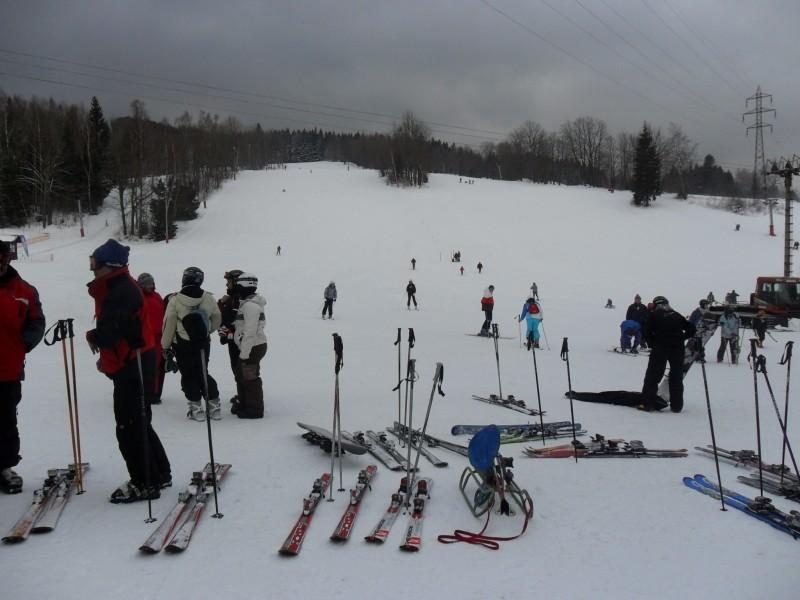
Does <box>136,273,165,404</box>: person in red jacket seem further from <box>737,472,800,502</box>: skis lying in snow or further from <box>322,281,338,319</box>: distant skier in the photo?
<box>322,281,338,319</box>: distant skier

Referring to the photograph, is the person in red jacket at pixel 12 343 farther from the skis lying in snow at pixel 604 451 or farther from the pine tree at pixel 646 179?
the pine tree at pixel 646 179

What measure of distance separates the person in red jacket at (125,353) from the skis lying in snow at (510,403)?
5738mm

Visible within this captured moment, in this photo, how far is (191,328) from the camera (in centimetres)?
701

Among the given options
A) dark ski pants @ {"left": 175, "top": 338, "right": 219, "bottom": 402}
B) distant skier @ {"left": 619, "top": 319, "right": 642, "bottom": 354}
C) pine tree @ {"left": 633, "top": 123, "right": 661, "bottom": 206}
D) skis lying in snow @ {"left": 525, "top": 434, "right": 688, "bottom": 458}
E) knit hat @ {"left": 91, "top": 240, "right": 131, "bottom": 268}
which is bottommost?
distant skier @ {"left": 619, "top": 319, "right": 642, "bottom": 354}

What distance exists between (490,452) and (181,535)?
98.4 inches

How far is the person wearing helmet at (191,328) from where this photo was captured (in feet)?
23.0

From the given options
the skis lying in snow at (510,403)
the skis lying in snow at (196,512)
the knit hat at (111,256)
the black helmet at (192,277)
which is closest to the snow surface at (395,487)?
the skis lying in snow at (196,512)

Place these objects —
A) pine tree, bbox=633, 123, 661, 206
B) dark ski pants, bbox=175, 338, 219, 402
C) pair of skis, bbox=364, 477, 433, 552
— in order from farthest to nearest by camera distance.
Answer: pine tree, bbox=633, 123, 661, 206
dark ski pants, bbox=175, 338, 219, 402
pair of skis, bbox=364, 477, 433, 552

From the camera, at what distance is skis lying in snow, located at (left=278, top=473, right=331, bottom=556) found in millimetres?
3889

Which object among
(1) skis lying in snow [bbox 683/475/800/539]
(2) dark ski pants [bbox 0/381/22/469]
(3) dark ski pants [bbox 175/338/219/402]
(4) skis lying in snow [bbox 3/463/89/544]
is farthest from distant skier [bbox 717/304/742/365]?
(2) dark ski pants [bbox 0/381/22/469]

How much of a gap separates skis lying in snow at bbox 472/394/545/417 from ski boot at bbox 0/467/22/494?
21.6 ft

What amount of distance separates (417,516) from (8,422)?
355 centimetres

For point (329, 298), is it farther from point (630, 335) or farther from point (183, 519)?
point (183, 519)

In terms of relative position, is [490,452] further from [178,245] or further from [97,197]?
[97,197]
